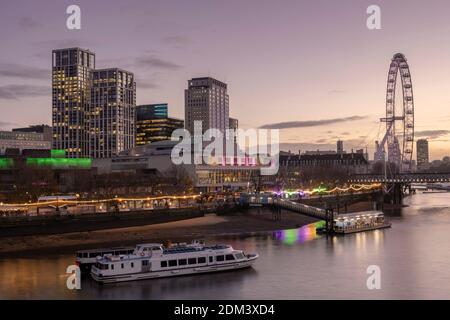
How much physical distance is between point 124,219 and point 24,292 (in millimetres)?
27332

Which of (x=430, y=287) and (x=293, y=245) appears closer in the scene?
(x=430, y=287)

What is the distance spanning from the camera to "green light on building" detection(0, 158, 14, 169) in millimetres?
98550

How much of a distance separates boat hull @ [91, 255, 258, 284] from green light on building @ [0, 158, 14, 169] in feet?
225

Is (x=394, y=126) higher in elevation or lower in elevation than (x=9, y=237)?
higher

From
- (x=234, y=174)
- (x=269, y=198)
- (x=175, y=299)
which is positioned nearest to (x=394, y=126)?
(x=234, y=174)

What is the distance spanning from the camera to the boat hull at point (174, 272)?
35250mm

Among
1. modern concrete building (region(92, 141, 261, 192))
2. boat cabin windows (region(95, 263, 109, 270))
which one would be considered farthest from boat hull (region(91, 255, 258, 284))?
modern concrete building (region(92, 141, 261, 192))

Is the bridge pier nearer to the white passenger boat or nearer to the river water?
the river water

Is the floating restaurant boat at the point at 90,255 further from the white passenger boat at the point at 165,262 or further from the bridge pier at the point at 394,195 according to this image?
the bridge pier at the point at 394,195

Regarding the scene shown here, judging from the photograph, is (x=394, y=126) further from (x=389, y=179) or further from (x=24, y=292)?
(x=24, y=292)

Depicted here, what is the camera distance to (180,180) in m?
97.4

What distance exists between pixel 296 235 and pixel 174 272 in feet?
73.0

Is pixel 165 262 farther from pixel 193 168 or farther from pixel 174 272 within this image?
pixel 193 168
